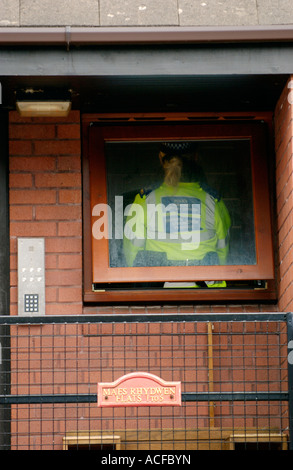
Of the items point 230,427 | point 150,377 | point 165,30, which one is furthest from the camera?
point 230,427

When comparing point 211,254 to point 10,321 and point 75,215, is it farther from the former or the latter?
point 10,321

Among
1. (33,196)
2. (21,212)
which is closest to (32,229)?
(21,212)

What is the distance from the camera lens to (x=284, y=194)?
6.95 metres

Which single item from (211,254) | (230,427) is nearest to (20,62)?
(211,254)

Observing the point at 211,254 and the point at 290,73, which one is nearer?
the point at 290,73

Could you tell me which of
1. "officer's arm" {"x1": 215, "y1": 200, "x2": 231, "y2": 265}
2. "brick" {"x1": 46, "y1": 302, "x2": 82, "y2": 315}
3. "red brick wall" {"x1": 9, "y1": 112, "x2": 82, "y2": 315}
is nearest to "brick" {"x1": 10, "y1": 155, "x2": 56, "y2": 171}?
"red brick wall" {"x1": 9, "y1": 112, "x2": 82, "y2": 315}

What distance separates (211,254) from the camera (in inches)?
286

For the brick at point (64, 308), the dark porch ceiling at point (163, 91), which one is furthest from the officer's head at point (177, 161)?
the brick at point (64, 308)

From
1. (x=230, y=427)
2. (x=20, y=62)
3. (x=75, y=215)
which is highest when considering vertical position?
(x=20, y=62)

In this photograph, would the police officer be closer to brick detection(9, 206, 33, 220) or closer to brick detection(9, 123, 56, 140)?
brick detection(9, 206, 33, 220)

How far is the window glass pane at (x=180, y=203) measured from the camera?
7270 millimetres

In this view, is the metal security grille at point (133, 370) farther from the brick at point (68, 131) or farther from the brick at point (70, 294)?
the brick at point (68, 131)

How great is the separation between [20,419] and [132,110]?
2.57 metres

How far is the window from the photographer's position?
7211 millimetres
